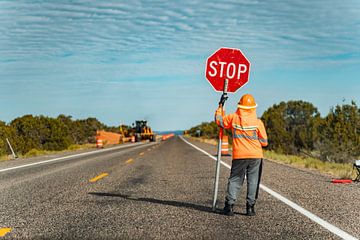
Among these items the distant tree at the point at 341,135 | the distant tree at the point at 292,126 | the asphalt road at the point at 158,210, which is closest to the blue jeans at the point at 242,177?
the asphalt road at the point at 158,210

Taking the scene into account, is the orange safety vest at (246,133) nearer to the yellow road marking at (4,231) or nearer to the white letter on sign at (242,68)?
the white letter on sign at (242,68)

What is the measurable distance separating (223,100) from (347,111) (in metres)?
21.1

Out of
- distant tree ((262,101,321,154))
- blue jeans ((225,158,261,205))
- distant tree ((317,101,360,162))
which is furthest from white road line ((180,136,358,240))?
distant tree ((262,101,321,154))

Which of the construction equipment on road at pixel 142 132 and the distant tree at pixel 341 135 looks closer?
the distant tree at pixel 341 135

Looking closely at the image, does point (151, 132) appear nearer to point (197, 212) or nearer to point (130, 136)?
point (130, 136)

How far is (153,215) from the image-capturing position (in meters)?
6.61

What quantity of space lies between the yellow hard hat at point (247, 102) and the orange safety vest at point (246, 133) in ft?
0.21

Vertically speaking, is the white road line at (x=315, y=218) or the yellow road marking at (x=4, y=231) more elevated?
the white road line at (x=315, y=218)

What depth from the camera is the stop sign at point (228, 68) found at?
757cm

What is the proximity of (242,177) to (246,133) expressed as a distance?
0.70 meters

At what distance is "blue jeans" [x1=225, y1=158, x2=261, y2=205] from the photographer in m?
6.59

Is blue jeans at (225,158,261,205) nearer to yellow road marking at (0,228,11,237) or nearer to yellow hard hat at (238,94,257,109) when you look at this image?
yellow hard hat at (238,94,257,109)

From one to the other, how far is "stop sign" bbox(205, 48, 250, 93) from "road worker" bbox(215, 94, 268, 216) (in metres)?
0.94

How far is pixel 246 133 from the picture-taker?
664 cm
